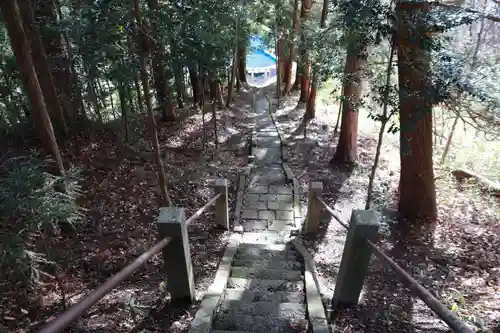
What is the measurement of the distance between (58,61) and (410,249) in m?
10.8

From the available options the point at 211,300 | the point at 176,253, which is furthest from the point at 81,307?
the point at 211,300

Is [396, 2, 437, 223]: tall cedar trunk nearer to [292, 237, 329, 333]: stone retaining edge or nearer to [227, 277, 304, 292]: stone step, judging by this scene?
[292, 237, 329, 333]: stone retaining edge

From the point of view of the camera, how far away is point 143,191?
28.2ft

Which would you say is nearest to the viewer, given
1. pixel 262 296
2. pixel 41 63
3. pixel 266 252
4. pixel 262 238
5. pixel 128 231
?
pixel 262 296

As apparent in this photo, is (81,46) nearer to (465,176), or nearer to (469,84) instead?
(469,84)

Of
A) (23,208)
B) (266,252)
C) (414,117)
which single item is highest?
(414,117)

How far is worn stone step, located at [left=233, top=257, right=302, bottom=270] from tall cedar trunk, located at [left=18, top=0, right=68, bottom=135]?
699 centimetres

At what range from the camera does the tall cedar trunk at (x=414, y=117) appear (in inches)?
211

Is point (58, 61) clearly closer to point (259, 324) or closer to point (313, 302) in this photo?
point (259, 324)

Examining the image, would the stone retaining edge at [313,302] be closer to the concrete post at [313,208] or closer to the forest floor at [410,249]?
the forest floor at [410,249]

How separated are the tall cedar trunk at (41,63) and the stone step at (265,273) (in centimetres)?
Answer: 718

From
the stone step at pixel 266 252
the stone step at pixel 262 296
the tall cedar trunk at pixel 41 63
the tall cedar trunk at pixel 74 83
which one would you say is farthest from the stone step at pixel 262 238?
the tall cedar trunk at pixel 74 83

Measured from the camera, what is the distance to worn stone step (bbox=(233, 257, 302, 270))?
17.6 ft

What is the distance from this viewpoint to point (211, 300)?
378cm
